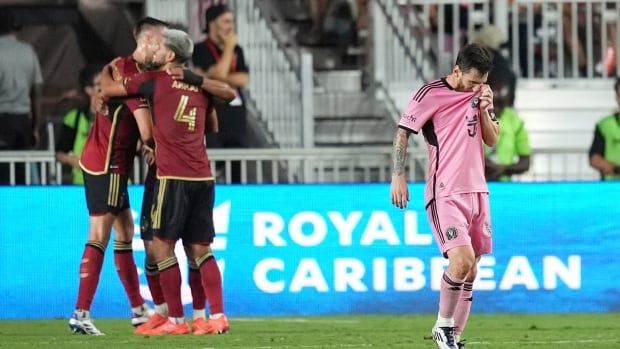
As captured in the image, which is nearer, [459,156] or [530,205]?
[459,156]

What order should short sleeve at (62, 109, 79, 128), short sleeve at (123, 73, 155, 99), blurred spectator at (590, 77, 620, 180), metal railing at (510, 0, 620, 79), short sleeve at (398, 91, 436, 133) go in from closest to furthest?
1. short sleeve at (398, 91, 436, 133)
2. short sleeve at (123, 73, 155, 99)
3. short sleeve at (62, 109, 79, 128)
4. blurred spectator at (590, 77, 620, 180)
5. metal railing at (510, 0, 620, 79)

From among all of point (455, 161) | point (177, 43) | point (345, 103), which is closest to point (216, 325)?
point (177, 43)

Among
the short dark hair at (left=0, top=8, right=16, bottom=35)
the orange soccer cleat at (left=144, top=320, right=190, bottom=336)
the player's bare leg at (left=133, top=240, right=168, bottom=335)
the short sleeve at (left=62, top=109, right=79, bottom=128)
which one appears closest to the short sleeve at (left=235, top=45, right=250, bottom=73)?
the short sleeve at (left=62, top=109, right=79, bottom=128)

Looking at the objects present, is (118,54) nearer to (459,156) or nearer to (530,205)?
(530,205)

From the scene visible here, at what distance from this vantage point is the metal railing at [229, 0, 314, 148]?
19.2 m

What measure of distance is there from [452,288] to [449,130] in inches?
38.6

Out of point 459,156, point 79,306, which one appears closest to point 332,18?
point 79,306

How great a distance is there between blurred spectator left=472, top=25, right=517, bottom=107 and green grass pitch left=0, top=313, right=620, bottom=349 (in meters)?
3.33

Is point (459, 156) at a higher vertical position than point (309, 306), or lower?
higher

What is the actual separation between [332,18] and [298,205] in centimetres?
637

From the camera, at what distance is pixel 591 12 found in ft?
70.5

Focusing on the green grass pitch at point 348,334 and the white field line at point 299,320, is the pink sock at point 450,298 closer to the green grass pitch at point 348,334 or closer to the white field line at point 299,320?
the green grass pitch at point 348,334

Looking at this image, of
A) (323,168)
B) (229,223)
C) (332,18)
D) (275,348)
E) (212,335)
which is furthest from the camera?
(332,18)

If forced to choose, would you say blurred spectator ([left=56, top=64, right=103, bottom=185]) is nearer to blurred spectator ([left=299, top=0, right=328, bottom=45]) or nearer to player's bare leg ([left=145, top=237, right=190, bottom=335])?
player's bare leg ([left=145, top=237, right=190, bottom=335])
